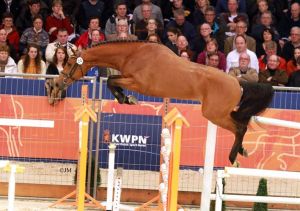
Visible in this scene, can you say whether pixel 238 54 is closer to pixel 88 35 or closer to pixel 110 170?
pixel 88 35

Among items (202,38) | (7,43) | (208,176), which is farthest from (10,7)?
(208,176)

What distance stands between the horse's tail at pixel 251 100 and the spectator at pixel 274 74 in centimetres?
316

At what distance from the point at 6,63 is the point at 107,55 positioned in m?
4.05

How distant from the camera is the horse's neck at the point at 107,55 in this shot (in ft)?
33.8

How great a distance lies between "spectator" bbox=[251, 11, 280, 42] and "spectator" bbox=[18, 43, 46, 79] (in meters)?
3.85

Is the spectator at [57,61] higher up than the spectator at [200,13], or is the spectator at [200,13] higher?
the spectator at [200,13]

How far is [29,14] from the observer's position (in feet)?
54.0

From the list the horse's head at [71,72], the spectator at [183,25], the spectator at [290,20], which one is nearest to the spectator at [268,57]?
the spectator at [183,25]

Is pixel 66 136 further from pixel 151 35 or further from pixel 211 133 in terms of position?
pixel 211 133

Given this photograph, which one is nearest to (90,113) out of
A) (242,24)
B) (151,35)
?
(151,35)

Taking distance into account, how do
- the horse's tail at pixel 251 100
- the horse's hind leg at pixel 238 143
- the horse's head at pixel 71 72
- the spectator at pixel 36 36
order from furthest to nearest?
the spectator at pixel 36 36, the horse's hind leg at pixel 238 143, the horse's tail at pixel 251 100, the horse's head at pixel 71 72

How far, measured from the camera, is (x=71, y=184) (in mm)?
12555

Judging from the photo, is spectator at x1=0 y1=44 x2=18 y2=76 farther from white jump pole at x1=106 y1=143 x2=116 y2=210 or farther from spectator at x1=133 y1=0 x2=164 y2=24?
white jump pole at x1=106 y1=143 x2=116 y2=210

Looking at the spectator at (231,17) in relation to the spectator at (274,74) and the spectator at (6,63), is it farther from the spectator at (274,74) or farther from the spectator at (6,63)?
the spectator at (6,63)
